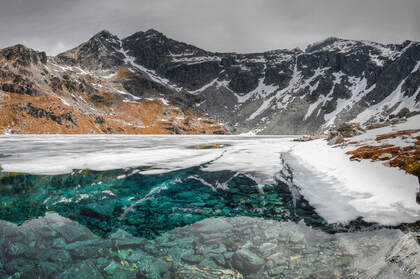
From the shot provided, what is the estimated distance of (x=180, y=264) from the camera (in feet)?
18.2

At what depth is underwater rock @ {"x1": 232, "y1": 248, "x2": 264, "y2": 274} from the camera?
212 inches

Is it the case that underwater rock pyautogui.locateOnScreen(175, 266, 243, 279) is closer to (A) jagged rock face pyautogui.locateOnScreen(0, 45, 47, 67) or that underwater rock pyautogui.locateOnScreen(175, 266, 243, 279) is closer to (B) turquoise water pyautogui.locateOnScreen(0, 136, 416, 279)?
(B) turquoise water pyautogui.locateOnScreen(0, 136, 416, 279)

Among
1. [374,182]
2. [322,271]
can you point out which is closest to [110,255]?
[322,271]

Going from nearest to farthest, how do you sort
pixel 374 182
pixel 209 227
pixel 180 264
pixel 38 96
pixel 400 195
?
1. pixel 180 264
2. pixel 209 227
3. pixel 400 195
4. pixel 374 182
5. pixel 38 96

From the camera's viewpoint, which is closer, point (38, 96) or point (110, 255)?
point (110, 255)

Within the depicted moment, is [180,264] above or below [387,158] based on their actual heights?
below

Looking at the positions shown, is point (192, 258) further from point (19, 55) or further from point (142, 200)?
point (19, 55)

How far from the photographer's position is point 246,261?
5691 millimetres

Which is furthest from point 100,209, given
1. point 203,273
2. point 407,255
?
point 407,255

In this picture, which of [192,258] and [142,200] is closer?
[192,258]

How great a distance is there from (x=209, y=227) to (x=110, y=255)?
10.7ft

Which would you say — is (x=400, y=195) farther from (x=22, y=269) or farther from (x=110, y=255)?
(x=22, y=269)

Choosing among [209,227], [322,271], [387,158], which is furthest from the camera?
[387,158]

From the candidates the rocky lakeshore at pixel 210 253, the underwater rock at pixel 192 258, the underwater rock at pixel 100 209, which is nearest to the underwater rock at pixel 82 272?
the rocky lakeshore at pixel 210 253
